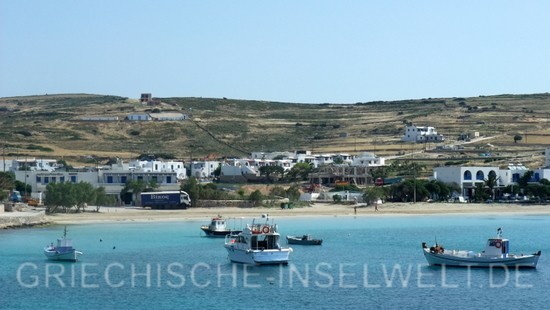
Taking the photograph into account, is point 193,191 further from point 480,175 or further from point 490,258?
point 490,258

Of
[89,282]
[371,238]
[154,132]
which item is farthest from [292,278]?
[154,132]

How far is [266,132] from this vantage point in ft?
578

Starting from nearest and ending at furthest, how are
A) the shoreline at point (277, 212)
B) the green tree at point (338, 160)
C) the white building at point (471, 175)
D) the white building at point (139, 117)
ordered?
the shoreline at point (277, 212) → the white building at point (471, 175) → the green tree at point (338, 160) → the white building at point (139, 117)

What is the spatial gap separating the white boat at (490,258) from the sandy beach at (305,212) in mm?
34021

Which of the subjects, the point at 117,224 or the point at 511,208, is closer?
the point at 117,224

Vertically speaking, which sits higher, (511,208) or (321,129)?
(321,129)

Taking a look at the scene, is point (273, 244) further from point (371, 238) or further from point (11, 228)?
point (11, 228)

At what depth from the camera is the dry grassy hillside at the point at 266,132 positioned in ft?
474

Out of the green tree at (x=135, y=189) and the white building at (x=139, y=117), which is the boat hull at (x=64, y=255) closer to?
the green tree at (x=135, y=189)

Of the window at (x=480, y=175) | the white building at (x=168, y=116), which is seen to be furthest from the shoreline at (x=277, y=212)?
the white building at (x=168, y=116)

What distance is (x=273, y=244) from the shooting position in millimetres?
55375

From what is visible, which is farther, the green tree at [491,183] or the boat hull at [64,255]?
the green tree at [491,183]

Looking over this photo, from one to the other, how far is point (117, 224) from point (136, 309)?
4251 centimetres

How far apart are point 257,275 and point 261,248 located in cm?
412
